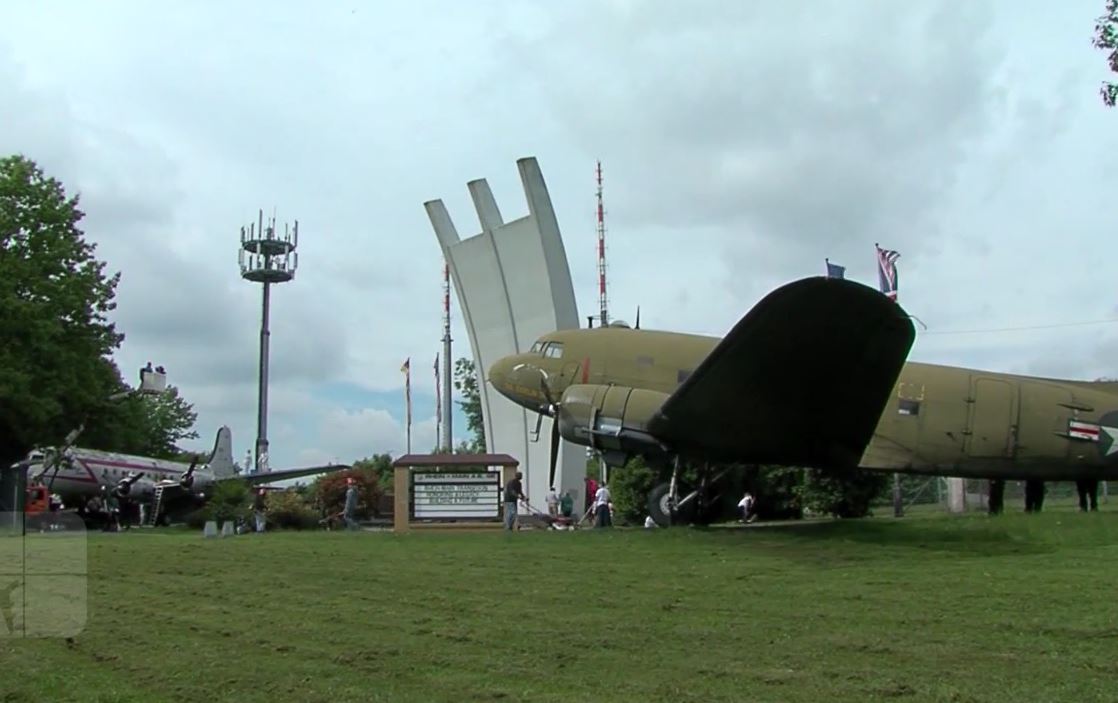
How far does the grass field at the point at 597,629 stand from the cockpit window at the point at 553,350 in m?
6.76

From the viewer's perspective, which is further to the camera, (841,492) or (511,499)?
(841,492)

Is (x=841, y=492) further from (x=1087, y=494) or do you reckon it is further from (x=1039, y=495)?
(x=1087, y=494)

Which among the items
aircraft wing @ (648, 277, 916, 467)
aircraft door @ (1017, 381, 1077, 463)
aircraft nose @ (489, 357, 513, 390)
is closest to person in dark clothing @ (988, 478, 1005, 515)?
aircraft door @ (1017, 381, 1077, 463)

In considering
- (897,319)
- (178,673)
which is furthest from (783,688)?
(897,319)

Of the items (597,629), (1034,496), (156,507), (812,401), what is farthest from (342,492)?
(597,629)

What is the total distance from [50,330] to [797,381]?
24158 millimetres

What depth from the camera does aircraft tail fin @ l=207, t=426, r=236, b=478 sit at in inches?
1802

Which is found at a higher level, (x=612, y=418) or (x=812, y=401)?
(x=812, y=401)

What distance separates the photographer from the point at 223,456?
46.6 meters

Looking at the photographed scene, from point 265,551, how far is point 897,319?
8852mm

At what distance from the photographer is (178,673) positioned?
19.7ft

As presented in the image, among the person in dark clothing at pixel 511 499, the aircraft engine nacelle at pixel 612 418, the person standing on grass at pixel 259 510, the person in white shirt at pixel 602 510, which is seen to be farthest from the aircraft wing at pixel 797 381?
the person standing on grass at pixel 259 510

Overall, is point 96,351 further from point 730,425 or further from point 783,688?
point 783,688

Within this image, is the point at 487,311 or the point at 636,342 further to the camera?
the point at 487,311
